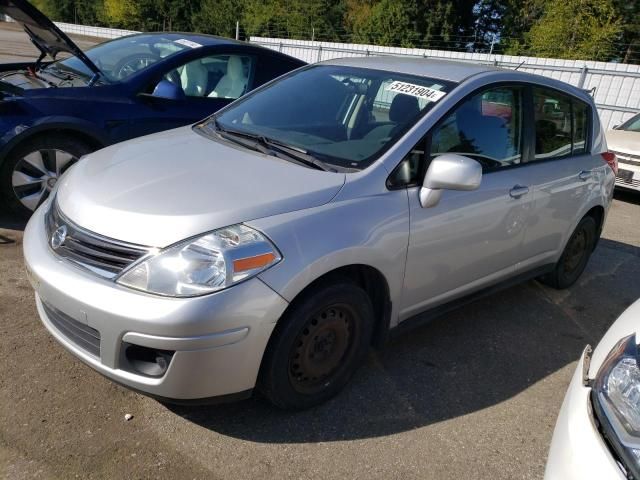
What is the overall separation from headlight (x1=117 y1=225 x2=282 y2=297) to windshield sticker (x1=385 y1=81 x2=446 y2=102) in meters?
1.42

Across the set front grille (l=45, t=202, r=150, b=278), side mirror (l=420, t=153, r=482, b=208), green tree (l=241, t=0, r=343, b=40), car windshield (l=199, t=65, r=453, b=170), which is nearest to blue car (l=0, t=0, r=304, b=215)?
car windshield (l=199, t=65, r=453, b=170)

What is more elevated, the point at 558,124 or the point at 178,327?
the point at 558,124

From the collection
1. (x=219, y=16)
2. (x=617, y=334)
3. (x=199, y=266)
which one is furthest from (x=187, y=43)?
(x=219, y=16)

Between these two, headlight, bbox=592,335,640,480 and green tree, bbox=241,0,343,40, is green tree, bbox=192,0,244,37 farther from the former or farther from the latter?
headlight, bbox=592,335,640,480

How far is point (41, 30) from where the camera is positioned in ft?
15.5

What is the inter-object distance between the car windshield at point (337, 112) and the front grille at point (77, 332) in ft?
4.41

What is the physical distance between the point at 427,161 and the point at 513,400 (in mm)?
1375

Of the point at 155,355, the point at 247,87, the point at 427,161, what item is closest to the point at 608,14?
the point at 247,87

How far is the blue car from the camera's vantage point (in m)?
4.30

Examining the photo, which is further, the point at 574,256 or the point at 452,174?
the point at 574,256

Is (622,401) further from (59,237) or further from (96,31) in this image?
(96,31)

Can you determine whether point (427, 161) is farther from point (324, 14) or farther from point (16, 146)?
point (324, 14)

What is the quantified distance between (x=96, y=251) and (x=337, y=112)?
5.31ft

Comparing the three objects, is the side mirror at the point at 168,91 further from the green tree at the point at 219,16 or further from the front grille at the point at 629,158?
the green tree at the point at 219,16
